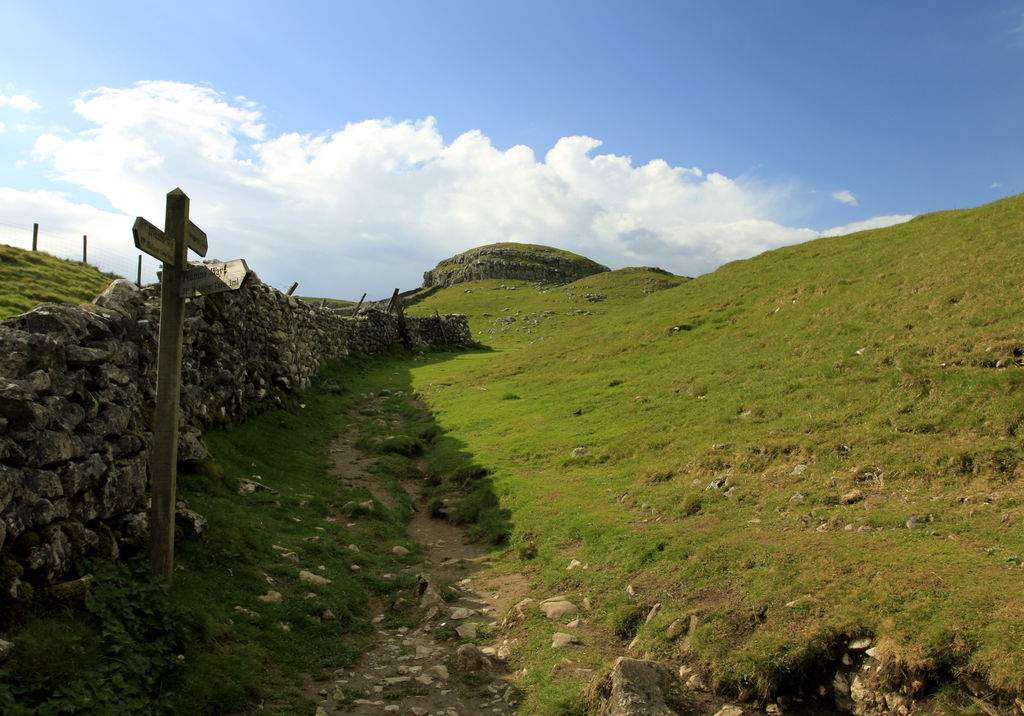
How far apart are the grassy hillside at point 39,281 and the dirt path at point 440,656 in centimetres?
1200

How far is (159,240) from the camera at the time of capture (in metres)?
8.00

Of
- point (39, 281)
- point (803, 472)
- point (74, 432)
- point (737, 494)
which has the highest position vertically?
point (39, 281)

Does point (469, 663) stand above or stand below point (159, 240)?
below

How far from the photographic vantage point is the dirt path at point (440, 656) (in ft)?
24.1

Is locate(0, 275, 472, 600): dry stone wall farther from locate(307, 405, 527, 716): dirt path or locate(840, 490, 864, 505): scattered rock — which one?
locate(840, 490, 864, 505): scattered rock

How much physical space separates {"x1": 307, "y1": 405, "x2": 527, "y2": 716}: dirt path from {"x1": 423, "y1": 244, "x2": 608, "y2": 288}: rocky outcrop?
96.2m

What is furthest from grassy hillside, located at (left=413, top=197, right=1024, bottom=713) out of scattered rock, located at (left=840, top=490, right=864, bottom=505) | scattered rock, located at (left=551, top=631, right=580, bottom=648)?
scattered rock, located at (left=551, top=631, right=580, bottom=648)

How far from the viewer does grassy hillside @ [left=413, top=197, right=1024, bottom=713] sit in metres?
6.87

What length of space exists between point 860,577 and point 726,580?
1658 mm

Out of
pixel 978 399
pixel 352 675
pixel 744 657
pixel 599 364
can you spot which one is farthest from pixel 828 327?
pixel 352 675

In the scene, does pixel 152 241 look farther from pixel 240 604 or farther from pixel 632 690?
pixel 632 690

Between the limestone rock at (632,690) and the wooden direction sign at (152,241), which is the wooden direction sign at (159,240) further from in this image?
the limestone rock at (632,690)

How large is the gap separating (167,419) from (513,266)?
101 m

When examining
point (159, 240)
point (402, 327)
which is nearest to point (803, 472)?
point (159, 240)
